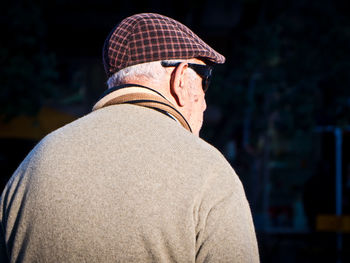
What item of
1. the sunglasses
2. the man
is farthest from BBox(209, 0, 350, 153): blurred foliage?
the man

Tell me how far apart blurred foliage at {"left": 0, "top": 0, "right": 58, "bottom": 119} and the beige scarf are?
5567mm

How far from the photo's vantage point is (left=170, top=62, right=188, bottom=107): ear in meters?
1.43

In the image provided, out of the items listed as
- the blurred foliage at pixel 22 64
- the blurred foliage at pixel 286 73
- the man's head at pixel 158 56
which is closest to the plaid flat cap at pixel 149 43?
the man's head at pixel 158 56

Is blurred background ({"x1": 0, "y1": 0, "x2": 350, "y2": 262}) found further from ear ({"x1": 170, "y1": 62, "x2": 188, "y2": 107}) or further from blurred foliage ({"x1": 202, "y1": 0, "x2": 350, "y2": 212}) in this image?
ear ({"x1": 170, "y1": 62, "x2": 188, "y2": 107})

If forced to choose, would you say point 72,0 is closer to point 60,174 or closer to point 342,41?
point 342,41

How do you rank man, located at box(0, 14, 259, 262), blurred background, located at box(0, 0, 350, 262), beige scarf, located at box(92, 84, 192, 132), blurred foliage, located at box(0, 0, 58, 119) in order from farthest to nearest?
1. blurred background, located at box(0, 0, 350, 262)
2. blurred foliage, located at box(0, 0, 58, 119)
3. beige scarf, located at box(92, 84, 192, 132)
4. man, located at box(0, 14, 259, 262)

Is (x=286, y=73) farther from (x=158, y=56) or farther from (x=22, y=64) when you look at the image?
(x=158, y=56)

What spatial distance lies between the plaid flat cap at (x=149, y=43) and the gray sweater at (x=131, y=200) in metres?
0.23

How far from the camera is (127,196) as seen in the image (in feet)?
3.81

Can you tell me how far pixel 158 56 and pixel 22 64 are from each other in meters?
5.80

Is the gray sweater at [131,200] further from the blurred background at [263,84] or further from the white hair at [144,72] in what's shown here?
the blurred background at [263,84]

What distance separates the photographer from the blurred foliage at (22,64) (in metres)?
6.60

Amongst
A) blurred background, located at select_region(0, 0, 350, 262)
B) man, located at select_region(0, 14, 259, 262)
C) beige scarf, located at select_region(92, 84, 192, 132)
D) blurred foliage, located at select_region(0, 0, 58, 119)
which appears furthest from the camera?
blurred background, located at select_region(0, 0, 350, 262)

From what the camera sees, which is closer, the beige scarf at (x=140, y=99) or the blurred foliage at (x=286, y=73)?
the beige scarf at (x=140, y=99)
